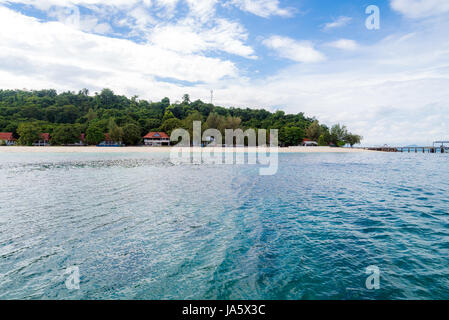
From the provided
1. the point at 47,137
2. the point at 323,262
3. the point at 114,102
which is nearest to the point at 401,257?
the point at 323,262

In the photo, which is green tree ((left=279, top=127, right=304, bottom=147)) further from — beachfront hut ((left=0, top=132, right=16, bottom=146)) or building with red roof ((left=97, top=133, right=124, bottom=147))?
beachfront hut ((left=0, top=132, right=16, bottom=146))

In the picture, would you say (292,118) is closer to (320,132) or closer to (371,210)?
(320,132)

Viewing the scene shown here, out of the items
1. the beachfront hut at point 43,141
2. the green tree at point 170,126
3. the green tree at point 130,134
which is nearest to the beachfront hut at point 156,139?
the green tree at point 170,126

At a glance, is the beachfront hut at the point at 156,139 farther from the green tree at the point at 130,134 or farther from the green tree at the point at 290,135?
the green tree at the point at 290,135

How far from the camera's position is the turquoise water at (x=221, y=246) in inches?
239

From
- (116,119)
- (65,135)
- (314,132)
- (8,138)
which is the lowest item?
(8,138)

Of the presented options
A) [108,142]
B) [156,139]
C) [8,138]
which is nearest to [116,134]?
[108,142]

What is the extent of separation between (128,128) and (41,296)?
10456 centimetres

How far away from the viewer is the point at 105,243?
872 centimetres

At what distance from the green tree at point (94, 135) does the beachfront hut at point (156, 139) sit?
18.8 m

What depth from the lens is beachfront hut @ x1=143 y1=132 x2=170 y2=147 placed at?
10919 cm

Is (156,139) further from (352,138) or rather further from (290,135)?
(352,138)

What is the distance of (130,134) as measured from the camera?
102 meters

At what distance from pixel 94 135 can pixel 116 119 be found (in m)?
19.8
